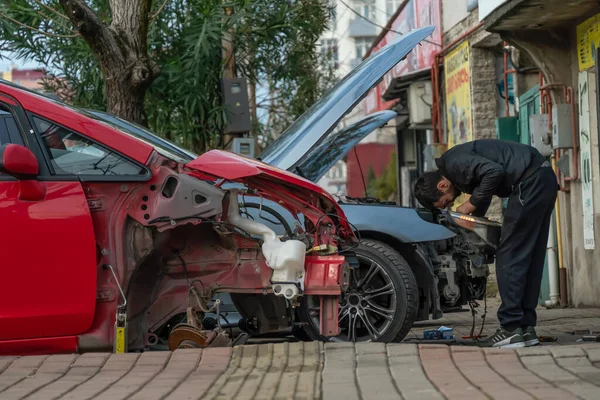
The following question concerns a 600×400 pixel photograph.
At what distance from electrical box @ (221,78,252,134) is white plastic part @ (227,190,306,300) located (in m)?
9.40

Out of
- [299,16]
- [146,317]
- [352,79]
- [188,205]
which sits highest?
[299,16]

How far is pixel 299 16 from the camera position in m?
17.9

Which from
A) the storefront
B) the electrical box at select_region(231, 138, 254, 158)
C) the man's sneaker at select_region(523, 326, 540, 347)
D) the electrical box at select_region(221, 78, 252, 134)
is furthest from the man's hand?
the storefront

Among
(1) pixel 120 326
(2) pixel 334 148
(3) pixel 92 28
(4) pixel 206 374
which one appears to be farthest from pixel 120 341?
(3) pixel 92 28

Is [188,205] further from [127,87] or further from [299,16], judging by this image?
[299,16]

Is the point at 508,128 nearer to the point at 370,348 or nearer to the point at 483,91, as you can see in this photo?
the point at 483,91

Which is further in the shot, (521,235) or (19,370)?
(521,235)

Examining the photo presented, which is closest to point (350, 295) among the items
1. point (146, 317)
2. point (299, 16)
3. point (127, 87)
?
point (146, 317)

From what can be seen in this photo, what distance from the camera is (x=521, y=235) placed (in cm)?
773

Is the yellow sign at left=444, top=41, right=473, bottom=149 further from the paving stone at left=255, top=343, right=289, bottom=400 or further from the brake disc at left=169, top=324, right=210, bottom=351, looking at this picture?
the paving stone at left=255, top=343, right=289, bottom=400

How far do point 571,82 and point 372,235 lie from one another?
6.00 metres

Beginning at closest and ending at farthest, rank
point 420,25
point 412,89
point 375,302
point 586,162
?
point 375,302 → point 586,162 → point 420,25 → point 412,89

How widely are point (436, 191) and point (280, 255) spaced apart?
175 centimetres

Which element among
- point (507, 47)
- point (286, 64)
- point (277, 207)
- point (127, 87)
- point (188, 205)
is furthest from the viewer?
point (286, 64)
